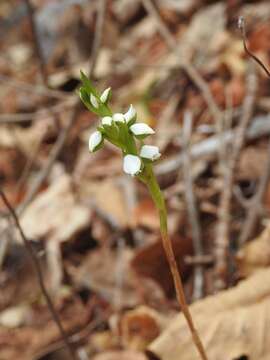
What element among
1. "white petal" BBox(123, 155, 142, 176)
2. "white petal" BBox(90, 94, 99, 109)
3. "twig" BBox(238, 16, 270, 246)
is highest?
"twig" BBox(238, 16, 270, 246)

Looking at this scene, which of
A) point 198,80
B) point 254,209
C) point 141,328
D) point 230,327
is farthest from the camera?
point 198,80

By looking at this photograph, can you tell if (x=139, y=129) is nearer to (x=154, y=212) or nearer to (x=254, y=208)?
(x=254, y=208)

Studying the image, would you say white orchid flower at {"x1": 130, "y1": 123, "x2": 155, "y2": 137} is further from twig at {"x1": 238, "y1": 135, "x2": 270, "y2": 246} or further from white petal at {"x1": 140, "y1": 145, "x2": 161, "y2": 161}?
twig at {"x1": 238, "y1": 135, "x2": 270, "y2": 246}

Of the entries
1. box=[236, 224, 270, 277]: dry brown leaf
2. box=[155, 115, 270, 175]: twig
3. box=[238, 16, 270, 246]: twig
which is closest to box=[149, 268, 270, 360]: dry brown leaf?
box=[236, 224, 270, 277]: dry brown leaf

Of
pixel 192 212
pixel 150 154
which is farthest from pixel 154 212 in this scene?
pixel 150 154

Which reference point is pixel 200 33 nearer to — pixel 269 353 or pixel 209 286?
pixel 209 286

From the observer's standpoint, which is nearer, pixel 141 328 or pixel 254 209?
pixel 141 328
